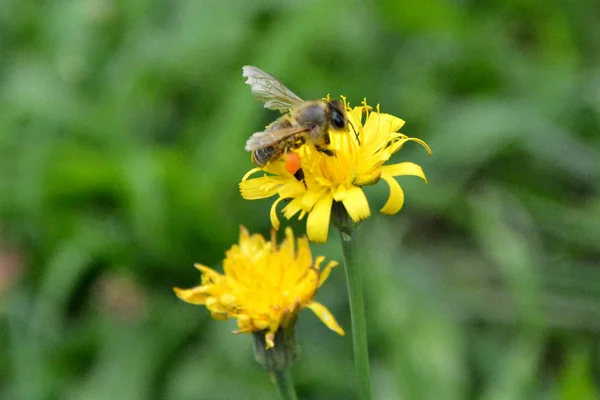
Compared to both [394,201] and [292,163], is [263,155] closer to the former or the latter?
[292,163]

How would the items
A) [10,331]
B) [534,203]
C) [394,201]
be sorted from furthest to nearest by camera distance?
[534,203], [10,331], [394,201]

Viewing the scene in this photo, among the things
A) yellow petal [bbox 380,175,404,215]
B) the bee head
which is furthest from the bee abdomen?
yellow petal [bbox 380,175,404,215]

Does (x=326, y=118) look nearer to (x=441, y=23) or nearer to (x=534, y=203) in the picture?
(x=534, y=203)

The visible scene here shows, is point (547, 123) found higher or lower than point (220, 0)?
lower

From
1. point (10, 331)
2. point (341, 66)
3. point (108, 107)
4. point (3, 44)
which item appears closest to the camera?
point (10, 331)

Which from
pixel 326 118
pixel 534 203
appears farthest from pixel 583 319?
pixel 326 118

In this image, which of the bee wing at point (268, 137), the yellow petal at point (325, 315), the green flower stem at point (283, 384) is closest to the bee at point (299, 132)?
the bee wing at point (268, 137)

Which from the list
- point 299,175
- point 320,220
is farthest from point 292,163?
point 320,220
